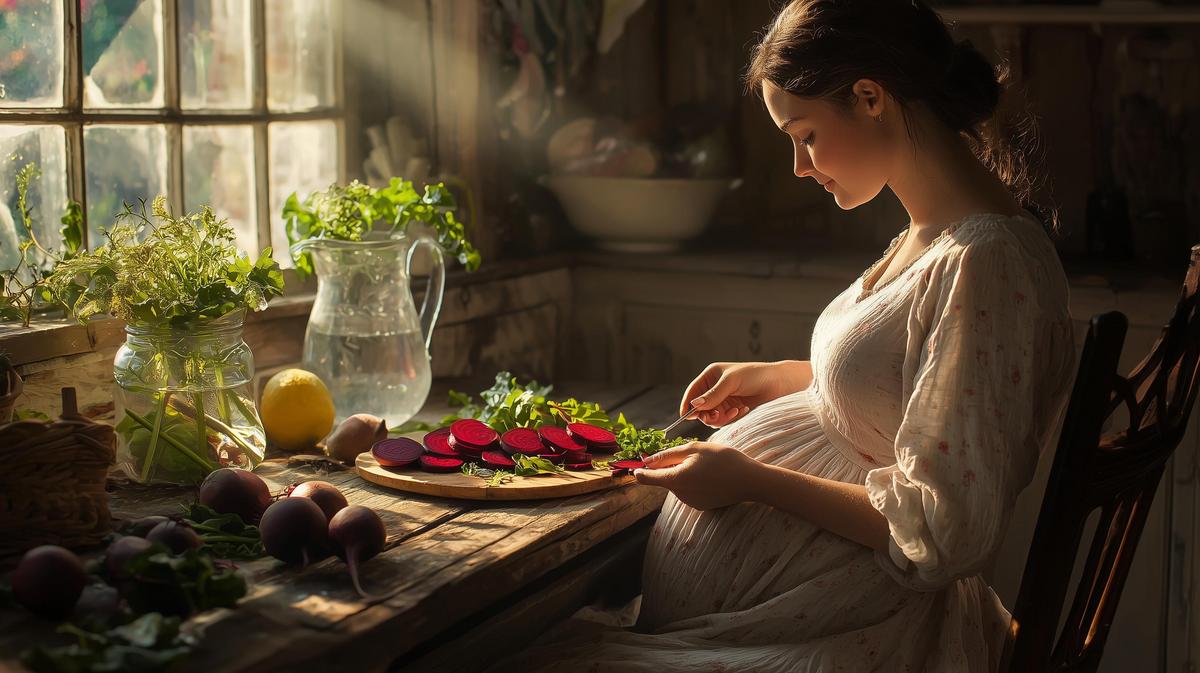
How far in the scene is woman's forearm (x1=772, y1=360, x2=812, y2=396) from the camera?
5.92 feet

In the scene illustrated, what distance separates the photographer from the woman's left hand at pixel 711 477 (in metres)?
1.45

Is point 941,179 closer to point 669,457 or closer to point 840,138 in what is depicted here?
point 840,138

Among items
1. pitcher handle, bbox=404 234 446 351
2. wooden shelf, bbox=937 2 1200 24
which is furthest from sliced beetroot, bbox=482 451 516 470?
wooden shelf, bbox=937 2 1200 24

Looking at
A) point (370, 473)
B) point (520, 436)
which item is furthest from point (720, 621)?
point (370, 473)

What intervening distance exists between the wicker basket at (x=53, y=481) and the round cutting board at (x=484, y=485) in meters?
0.38

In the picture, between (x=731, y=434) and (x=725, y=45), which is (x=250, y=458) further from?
(x=725, y=45)

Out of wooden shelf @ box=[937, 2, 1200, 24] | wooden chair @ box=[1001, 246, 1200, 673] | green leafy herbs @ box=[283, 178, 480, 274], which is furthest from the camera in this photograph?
wooden shelf @ box=[937, 2, 1200, 24]

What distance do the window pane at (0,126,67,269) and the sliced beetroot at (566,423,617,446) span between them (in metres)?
0.83

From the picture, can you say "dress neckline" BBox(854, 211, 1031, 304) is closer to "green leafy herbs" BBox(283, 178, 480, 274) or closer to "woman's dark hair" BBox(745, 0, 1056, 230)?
"woman's dark hair" BBox(745, 0, 1056, 230)

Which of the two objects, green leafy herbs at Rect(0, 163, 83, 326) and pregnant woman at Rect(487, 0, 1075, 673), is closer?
pregnant woman at Rect(487, 0, 1075, 673)

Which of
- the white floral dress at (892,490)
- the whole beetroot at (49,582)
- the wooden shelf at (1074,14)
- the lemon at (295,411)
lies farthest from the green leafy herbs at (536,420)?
the wooden shelf at (1074,14)

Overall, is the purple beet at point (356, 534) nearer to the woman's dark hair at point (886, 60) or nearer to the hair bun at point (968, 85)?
the woman's dark hair at point (886, 60)

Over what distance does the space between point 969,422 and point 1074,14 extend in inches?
65.8

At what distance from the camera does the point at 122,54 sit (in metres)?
1.87
